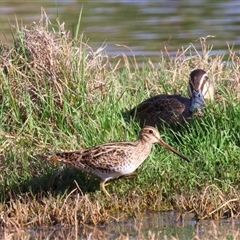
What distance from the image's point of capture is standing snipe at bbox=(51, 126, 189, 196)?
24.0ft

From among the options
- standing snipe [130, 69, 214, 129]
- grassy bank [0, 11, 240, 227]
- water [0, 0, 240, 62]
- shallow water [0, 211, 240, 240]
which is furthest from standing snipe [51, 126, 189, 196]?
water [0, 0, 240, 62]

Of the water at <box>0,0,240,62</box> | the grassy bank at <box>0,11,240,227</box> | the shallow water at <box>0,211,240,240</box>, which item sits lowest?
the water at <box>0,0,240,62</box>

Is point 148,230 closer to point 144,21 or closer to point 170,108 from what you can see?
point 170,108

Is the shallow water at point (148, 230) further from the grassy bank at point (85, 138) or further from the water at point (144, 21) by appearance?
the water at point (144, 21)

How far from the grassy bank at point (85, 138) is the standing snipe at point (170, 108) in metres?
0.20

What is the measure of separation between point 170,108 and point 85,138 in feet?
3.69

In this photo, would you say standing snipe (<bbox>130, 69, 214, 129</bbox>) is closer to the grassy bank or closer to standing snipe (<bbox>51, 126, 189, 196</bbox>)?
A: the grassy bank

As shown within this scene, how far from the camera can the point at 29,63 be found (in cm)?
902

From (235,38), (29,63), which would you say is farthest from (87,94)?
(235,38)

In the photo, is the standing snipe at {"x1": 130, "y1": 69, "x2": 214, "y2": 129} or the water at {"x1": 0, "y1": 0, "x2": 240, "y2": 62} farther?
the water at {"x1": 0, "y1": 0, "x2": 240, "y2": 62}

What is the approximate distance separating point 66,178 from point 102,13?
1151cm

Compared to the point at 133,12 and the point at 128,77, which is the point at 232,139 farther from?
the point at 133,12

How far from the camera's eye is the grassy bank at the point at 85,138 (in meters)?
7.32

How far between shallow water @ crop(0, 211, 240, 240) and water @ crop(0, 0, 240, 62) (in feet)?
21.8
